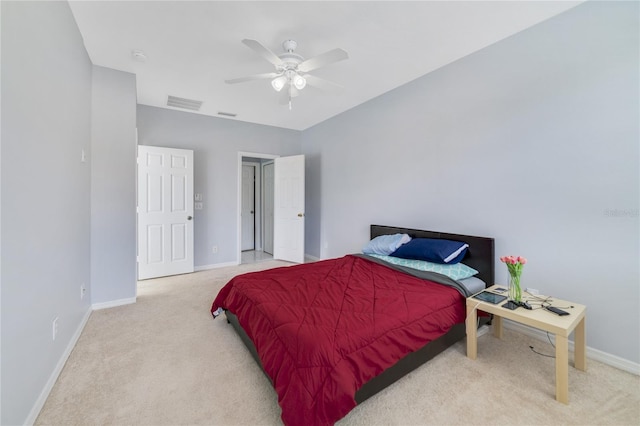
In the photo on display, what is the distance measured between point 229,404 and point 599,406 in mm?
2159

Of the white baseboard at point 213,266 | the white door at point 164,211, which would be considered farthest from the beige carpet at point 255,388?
the white baseboard at point 213,266

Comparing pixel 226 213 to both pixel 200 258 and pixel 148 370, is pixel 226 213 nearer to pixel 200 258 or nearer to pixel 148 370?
pixel 200 258

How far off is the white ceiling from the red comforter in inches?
86.1

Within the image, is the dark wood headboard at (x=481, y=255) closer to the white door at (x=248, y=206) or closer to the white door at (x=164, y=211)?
the white door at (x=164, y=211)

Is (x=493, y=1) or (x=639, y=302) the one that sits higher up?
(x=493, y=1)

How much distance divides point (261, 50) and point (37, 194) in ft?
5.62

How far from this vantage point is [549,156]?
87.2 inches

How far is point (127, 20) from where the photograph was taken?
2207mm

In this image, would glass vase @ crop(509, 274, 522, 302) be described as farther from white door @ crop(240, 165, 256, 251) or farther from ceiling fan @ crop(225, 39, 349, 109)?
white door @ crop(240, 165, 256, 251)

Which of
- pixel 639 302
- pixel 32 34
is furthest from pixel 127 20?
pixel 639 302

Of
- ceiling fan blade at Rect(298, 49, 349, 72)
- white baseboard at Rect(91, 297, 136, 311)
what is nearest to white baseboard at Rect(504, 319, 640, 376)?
ceiling fan blade at Rect(298, 49, 349, 72)

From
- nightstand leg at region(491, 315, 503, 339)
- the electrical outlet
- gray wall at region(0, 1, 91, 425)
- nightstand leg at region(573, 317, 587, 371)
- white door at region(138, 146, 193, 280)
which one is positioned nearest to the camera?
gray wall at region(0, 1, 91, 425)

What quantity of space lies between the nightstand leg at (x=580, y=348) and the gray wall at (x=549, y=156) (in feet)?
0.86

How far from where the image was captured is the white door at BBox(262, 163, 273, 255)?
609cm
